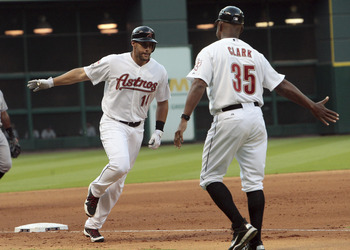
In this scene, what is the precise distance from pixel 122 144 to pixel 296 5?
20738mm

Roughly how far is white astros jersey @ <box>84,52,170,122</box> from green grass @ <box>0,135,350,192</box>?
6.80m

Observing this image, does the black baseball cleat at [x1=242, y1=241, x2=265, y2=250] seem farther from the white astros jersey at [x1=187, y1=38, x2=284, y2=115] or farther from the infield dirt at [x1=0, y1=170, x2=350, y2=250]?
the white astros jersey at [x1=187, y1=38, x2=284, y2=115]

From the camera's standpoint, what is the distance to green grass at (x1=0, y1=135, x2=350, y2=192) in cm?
1541

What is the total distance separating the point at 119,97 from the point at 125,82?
0.17 meters

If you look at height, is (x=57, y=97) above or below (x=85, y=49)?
below

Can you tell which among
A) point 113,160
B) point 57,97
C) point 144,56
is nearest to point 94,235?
point 113,160

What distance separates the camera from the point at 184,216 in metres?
9.84

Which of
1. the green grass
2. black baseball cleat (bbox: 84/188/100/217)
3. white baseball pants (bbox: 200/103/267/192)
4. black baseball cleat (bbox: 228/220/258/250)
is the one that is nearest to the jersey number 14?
white baseball pants (bbox: 200/103/267/192)

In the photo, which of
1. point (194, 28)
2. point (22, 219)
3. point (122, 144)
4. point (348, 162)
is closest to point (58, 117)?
point (194, 28)

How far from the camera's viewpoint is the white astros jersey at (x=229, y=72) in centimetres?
673

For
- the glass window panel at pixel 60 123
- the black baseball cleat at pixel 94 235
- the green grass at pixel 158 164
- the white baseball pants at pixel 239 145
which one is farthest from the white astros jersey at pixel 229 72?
the glass window panel at pixel 60 123

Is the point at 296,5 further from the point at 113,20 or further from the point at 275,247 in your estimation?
the point at 275,247

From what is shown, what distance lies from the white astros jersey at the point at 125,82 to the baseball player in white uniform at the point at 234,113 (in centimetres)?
125

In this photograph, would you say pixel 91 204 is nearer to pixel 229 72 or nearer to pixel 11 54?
pixel 229 72
